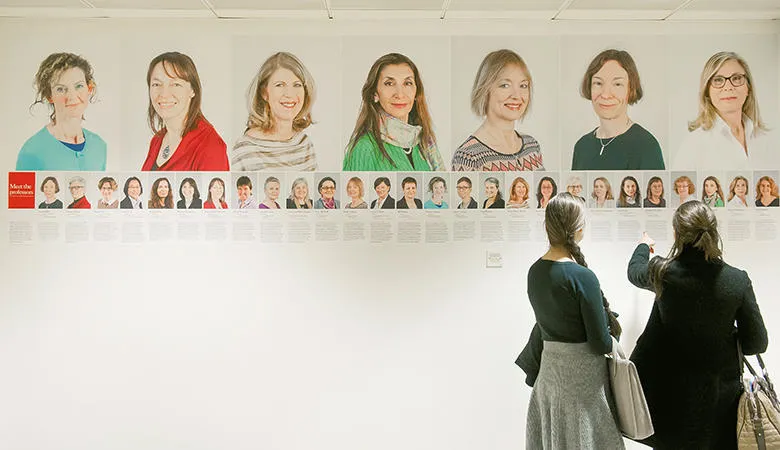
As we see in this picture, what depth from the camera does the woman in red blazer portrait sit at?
3900mm

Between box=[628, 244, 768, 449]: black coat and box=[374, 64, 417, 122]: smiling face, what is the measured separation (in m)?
1.91

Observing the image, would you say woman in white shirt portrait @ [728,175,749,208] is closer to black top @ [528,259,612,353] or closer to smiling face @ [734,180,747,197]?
smiling face @ [734,180,747,197]

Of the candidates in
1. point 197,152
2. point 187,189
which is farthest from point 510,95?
point 187,189

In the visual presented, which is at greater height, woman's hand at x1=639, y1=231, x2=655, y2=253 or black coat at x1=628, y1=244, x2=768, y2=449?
woman's hand at x1=639, y1=231, x2=655, y2=253

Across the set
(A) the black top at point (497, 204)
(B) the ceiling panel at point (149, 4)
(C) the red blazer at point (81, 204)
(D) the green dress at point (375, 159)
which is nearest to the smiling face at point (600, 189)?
(A) the black top at point (497, 204)

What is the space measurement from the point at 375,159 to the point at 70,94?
1988 millimetres

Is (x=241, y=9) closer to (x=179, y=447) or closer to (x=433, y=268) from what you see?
(x=433, y=268)

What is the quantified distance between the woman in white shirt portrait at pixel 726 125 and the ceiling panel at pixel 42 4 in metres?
3.90

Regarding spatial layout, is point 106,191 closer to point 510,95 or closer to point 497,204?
point 497,204

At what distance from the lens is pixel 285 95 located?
12.9ft

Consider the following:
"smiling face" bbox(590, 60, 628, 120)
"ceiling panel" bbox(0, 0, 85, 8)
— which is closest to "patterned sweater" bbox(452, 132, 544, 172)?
"smiling face" bbox(590, 60, 628, 120)

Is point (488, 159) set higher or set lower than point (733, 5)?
lower

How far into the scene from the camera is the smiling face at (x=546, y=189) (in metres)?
3.90

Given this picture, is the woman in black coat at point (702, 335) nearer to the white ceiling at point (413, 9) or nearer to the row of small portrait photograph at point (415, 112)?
the row of small portrait photograph at point (415, 112)
